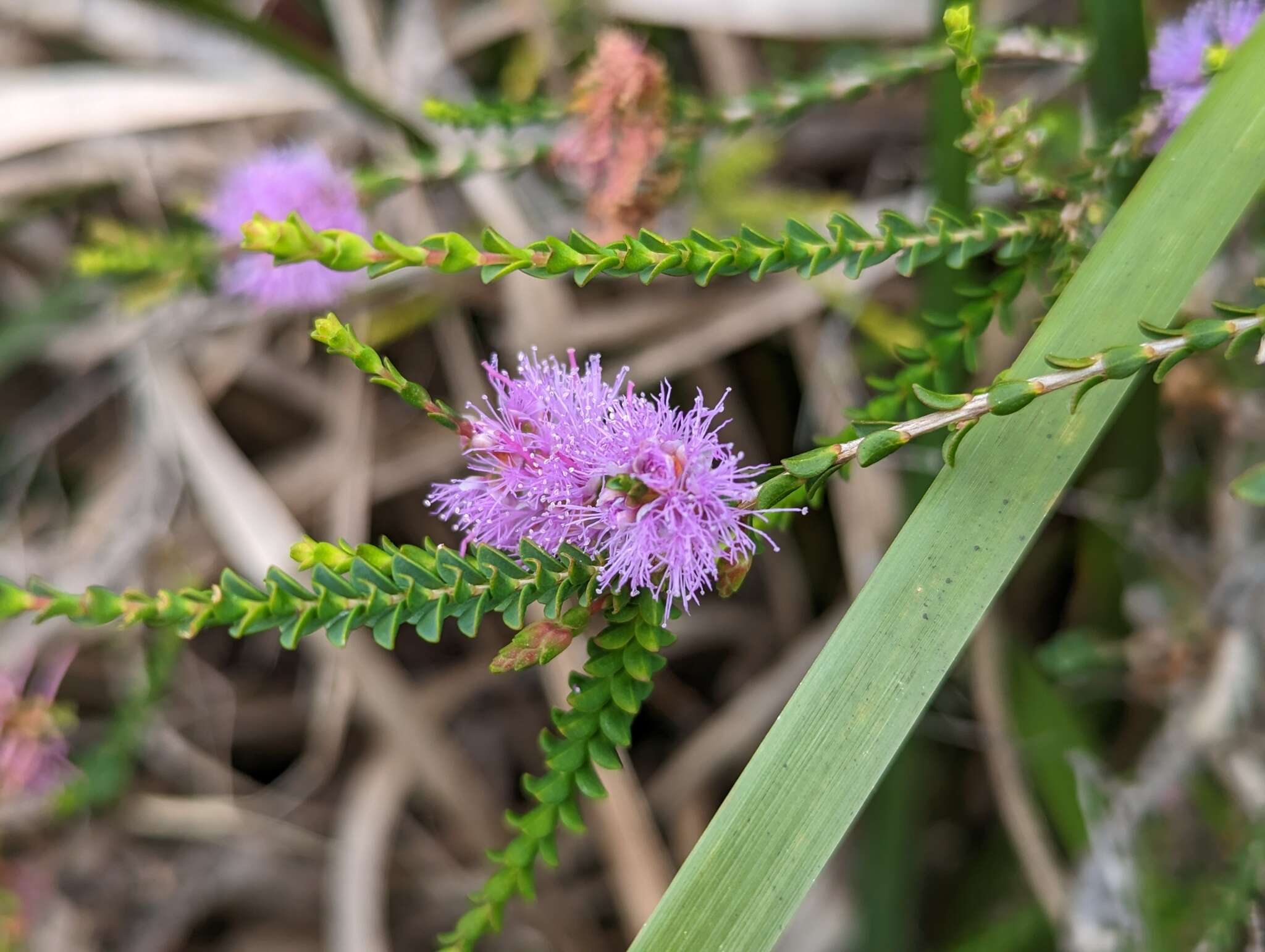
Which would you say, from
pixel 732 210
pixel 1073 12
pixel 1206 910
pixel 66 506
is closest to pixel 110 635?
pixel 66 506

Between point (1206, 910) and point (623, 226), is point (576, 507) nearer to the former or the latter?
point (623, 226)

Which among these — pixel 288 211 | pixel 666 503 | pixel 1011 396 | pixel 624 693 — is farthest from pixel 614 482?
pixel 288 211

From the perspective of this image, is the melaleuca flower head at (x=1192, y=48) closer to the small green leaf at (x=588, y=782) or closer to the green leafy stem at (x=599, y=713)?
the green leafy stem at (x=599, y=713)

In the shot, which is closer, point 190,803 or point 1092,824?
point 1092,824

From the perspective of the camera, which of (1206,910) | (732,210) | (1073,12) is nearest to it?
(1206,910)

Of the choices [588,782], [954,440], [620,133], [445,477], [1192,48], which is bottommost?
[445,477]

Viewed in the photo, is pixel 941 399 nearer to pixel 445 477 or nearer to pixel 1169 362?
pixel 1169 362

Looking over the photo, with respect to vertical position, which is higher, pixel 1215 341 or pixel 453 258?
pixel 453 258

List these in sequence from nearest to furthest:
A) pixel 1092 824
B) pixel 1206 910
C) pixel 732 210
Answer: pixel 1206 910 → pixel 1092 824 → pixel 732 210
